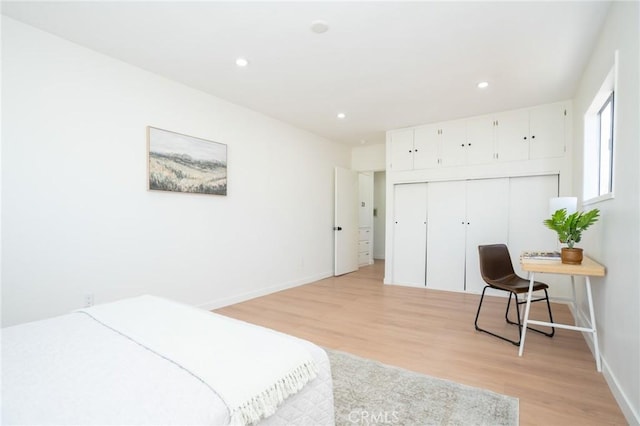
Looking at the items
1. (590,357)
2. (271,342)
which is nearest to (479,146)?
(590,357)

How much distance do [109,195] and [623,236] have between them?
388 cm

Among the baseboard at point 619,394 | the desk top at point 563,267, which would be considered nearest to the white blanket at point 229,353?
the baseboard at point 619,394

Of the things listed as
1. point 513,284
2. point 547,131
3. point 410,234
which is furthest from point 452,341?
point 547,131

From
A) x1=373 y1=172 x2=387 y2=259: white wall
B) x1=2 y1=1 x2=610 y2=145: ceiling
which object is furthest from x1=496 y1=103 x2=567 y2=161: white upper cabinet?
x1=373 y1=172 x2=387 y2=259: white wall

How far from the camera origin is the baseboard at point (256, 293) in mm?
3607

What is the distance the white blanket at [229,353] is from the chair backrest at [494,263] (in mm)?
2416

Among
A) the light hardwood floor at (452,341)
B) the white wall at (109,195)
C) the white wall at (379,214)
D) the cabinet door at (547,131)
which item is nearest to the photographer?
the light hardwood floor at (452,341)

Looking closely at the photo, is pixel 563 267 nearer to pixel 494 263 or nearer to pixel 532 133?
pixel 494 263

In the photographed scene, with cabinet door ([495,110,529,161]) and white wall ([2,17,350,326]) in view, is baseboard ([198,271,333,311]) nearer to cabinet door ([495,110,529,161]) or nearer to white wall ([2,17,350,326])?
white wall ([2,17,350,326])

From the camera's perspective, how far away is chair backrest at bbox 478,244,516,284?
9.78ft

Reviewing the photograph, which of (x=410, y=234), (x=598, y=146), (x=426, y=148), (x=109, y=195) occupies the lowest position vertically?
(x=410, y=234)

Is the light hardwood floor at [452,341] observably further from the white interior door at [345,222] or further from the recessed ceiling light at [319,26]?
the recessed ceiling light at [319,26]

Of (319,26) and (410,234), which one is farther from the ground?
(319,26)

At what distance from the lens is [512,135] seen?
413 cm
